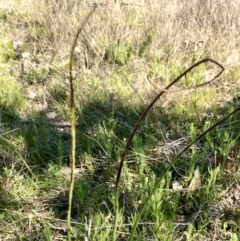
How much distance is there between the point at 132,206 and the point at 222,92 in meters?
1.51

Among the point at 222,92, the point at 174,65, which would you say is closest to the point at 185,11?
the point at 174,65

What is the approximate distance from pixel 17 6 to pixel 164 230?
11.2 feet

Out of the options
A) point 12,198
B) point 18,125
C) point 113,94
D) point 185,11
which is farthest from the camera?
point 185,11

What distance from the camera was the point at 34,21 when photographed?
13.7 feet

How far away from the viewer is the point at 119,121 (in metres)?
2.73

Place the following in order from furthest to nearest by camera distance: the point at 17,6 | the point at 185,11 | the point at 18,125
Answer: the point at 17,6, the point at 185,11, the point at 18,125

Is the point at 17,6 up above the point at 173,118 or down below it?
above

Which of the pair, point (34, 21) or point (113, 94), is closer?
point (113, 94)

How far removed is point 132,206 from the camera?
1.97 m

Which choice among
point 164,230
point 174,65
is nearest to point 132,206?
point 164,230

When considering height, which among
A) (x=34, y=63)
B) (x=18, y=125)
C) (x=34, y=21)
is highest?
(x=34, y=21)

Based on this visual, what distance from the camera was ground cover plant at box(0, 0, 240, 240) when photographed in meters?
1.92

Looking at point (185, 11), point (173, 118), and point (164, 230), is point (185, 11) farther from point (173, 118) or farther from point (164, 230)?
point (164, 230)

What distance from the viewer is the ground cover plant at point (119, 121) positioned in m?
1.92
